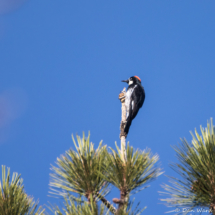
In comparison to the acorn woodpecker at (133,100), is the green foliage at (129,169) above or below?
Result: below

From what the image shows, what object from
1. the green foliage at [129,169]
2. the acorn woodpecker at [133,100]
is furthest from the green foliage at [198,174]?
the acorn woodpecker at [133,100]

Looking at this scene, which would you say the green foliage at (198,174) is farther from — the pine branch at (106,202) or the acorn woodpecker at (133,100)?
the acorn woodpecker at (133,100)

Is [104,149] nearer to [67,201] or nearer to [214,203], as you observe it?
[67,201]

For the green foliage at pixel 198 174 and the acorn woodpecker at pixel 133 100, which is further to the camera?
the acorn woodpecker at pixel 133 100

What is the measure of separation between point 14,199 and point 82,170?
656 millimetres

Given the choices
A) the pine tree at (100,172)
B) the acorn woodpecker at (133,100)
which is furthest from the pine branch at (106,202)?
the acorn woodpecker at (133,100)

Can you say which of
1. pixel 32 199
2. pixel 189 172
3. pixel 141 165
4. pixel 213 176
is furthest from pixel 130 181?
pixel 32 199

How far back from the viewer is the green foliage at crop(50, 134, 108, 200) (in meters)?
2.80

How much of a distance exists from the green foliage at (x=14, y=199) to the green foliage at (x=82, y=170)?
13.2 inches

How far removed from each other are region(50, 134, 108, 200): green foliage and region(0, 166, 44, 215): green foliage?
336 millimetres

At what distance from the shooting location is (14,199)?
2.89 meters

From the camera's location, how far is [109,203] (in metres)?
2.73

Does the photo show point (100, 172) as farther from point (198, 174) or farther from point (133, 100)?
point (133, 100)

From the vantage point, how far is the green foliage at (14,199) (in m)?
2.84
